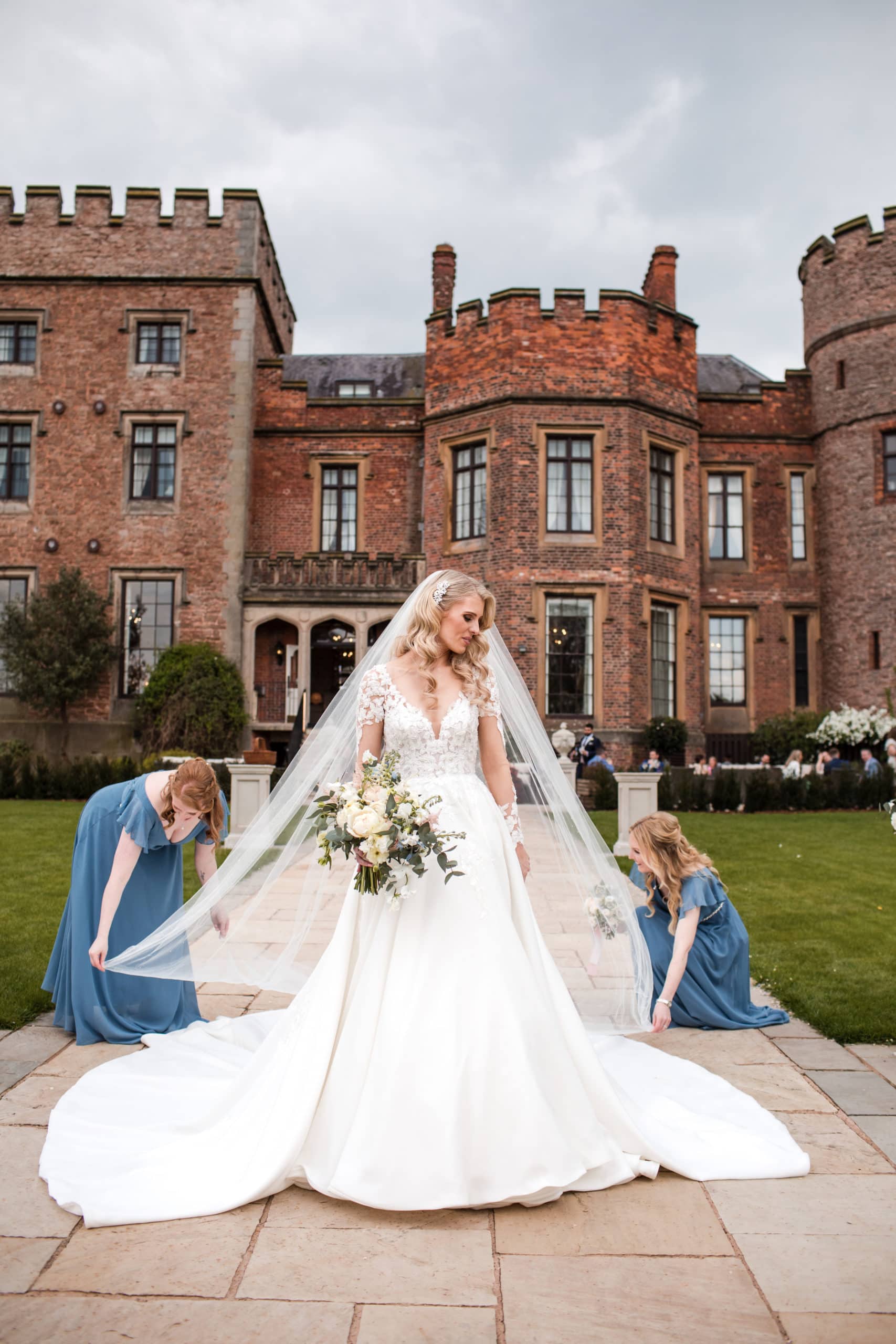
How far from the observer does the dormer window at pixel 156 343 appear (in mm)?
22172

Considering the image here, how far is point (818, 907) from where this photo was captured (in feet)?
27.3

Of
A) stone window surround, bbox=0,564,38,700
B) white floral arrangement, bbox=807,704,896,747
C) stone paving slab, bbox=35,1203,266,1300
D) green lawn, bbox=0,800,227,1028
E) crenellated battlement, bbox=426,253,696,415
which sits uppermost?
crenellated battlement, bbox=426,253,696,415

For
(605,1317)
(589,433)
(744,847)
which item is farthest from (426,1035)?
(589,433)

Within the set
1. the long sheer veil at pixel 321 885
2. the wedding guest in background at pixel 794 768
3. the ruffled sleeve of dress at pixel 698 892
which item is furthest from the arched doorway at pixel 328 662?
the long sheer veil at pixel 321 885

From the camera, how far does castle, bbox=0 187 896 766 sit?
66.4 feet

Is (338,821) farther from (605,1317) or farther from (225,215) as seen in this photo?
(225,215)

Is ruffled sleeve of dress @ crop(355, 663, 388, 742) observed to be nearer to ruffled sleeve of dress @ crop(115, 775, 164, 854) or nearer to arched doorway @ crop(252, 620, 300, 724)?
ruffled sleeve of dress @ crop(115, 775, 164, 854)

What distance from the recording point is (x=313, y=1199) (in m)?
3.01

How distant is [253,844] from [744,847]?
906 centimetres

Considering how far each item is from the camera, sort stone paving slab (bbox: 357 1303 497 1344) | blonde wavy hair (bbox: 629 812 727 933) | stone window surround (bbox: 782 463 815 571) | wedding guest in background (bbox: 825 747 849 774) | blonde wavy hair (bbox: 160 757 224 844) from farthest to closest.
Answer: stone window surround (bbox: 782 463 815 571)
wedding guest in background (bbox: 825 747 849 774)
blonde wavy hair (bbox: 629 812 727 933)
blonde wavy hair (bbox: 160 757 224 844)
stone paving slab (bbox: 357 1303 497 1344)

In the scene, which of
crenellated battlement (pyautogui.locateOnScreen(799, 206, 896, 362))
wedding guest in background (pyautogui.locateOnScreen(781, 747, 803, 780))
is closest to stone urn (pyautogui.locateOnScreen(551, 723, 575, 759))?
wedding guest in background (pyautogui.locateOnScreen(781, 747, 803, 780))

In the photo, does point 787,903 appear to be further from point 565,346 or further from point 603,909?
point 565,346

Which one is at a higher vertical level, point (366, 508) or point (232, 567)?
point (366, 508)

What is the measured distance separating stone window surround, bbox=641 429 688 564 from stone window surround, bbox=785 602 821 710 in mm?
3436
